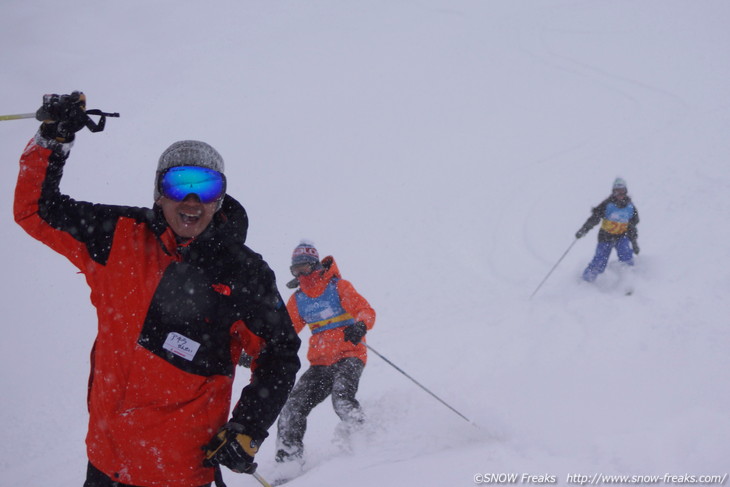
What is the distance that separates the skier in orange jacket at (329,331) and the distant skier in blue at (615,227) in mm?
5667

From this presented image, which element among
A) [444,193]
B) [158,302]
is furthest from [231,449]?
[444,193]

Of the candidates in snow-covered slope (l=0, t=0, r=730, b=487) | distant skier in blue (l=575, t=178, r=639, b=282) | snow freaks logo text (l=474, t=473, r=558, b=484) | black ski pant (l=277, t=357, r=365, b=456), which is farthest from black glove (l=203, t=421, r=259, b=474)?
distant skier in blue (l=575, t=178, r=639, b=282)

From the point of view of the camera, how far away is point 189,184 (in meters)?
2.26

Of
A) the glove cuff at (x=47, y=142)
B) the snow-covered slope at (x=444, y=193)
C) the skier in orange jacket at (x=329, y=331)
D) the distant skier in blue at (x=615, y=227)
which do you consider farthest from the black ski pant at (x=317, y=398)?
the distant skier in blue at (x=615, y=227)

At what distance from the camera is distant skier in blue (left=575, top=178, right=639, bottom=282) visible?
9156 mm

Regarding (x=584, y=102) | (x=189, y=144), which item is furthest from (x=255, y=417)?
(x=584, y=102)

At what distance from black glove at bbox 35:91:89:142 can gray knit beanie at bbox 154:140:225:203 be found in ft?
1.12

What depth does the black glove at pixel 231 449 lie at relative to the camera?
2238mm

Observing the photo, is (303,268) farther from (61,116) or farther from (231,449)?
(61,116)

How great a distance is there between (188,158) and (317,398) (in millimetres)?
3277

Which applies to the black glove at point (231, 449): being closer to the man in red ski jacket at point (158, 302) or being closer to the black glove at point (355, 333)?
the man in red ski jacket at point (158, 302)

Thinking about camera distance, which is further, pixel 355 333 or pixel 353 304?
pixel 353 304

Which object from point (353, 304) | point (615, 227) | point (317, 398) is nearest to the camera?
point (317, 398)

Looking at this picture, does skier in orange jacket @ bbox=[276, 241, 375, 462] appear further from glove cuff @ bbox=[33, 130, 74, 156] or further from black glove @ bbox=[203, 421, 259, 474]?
glove cuff @ bbox=[33, 130, 74, 156]
